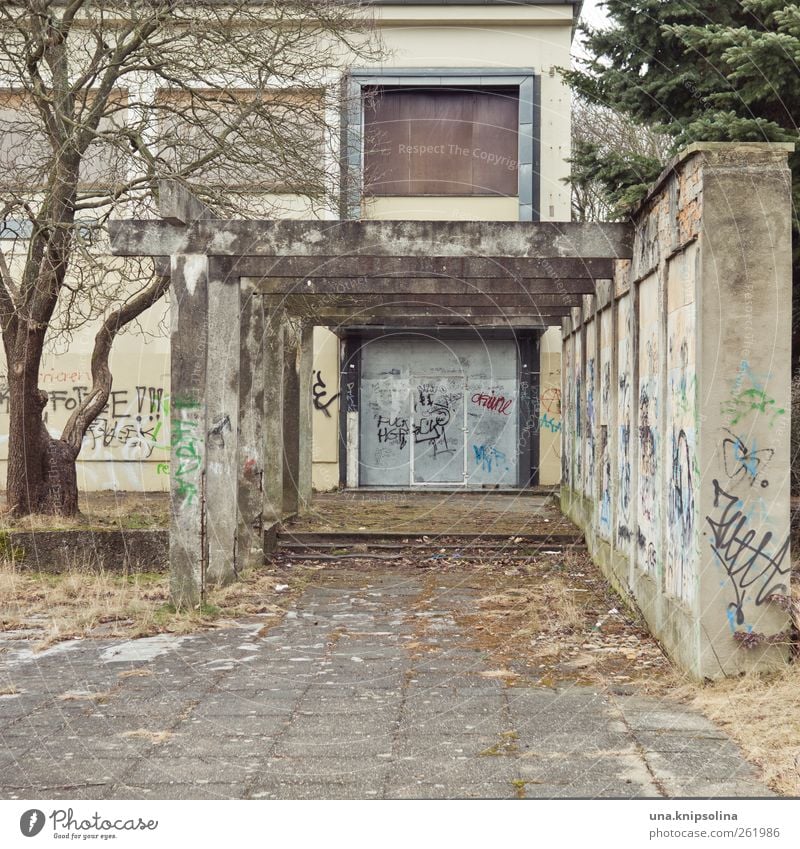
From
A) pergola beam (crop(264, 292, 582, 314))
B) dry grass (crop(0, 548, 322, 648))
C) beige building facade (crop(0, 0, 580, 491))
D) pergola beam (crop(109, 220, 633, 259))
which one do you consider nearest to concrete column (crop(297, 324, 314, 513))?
pergola beam (crop(264, 292, 582, 314))

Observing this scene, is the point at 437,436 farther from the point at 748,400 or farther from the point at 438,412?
the point at 748,400

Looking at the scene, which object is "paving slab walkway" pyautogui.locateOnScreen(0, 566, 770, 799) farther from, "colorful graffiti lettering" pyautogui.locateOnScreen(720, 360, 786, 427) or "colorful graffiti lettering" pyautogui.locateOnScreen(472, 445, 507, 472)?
"colorful graffiti lettering" pyautogui.locateOnScreen(472, 445, 507, 472)

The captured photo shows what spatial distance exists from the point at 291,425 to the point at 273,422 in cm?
198

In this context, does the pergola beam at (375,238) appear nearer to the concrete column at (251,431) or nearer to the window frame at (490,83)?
the concrete column at (251,431)

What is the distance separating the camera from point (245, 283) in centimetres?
1105

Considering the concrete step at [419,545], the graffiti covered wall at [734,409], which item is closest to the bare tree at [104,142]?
the concrete step at [419,545]

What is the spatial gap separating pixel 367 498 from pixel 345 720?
13764 mm

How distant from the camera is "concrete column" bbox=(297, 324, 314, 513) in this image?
53.1ft

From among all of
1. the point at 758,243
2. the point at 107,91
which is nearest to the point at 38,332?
the point at 107,91

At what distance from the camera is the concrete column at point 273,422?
13172 millimetres

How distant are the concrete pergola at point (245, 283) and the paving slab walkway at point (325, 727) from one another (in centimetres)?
166

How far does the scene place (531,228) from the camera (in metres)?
9.15

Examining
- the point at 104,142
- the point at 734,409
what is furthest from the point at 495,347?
the point at 734,409

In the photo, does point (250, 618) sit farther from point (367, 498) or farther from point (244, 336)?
point (367, 498)
